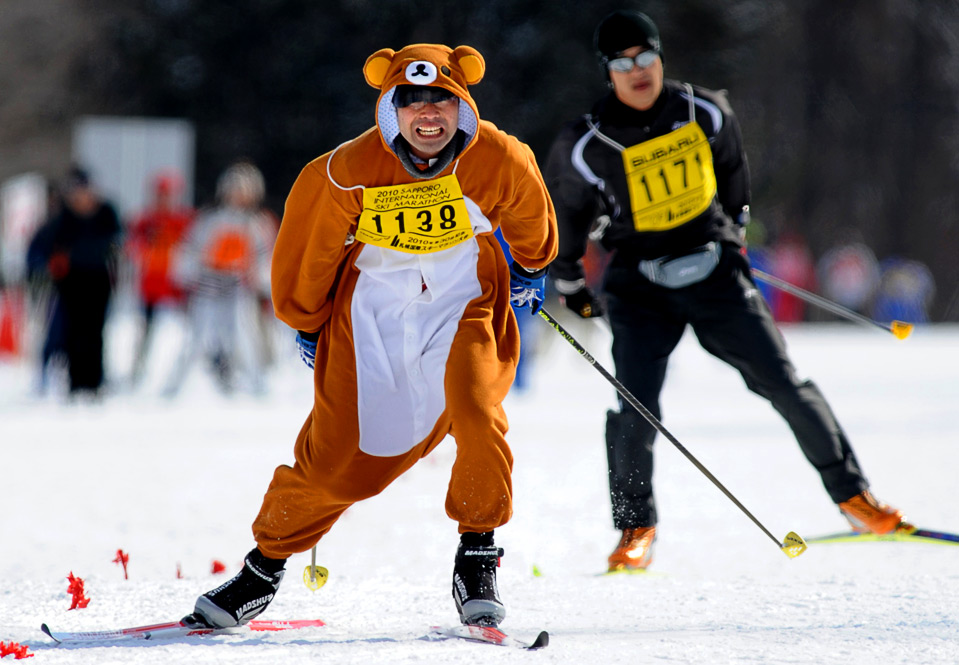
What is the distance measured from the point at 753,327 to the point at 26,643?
245 cm

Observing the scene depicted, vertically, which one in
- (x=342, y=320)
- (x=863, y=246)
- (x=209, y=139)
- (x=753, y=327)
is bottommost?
(x=863, y=246)

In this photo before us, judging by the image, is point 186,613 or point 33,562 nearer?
point 186,613

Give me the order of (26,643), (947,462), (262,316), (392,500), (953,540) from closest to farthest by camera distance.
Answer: (26,643)
(953,540)
(392,500)
(947,462)
(262,316)

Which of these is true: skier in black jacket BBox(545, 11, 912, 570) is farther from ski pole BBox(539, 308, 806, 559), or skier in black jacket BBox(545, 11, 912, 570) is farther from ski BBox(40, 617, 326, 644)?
ski BBox(40, 617, 326, 644)

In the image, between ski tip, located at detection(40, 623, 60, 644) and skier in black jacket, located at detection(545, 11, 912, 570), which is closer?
ski tip, located at detection(40, 623, 60, 644)

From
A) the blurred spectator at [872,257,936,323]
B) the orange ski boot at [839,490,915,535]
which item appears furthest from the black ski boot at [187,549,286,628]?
the blurred spectator at [872,257,936,323]

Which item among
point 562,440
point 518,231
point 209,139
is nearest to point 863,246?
point 209,139

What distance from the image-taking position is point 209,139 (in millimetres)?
29125

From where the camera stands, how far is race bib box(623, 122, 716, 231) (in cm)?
446

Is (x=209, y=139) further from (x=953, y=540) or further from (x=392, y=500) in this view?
(x=953, y=540)

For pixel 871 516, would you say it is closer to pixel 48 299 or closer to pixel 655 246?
pixel 655 246

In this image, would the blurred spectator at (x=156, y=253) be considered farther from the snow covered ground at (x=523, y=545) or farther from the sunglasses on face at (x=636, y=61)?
the sunglasses on face at (x=636, y=61)

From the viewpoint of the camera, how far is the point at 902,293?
28.2m

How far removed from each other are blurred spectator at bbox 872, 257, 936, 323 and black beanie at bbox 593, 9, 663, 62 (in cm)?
2302
